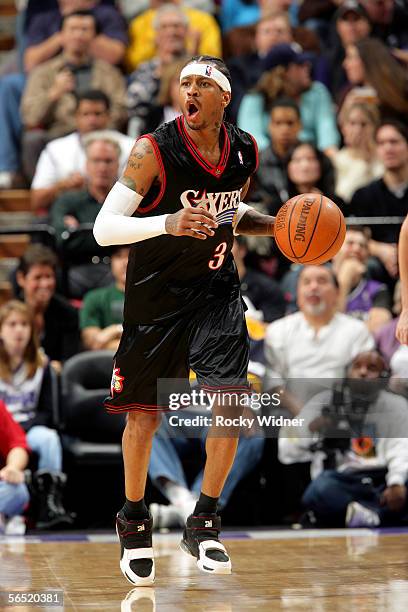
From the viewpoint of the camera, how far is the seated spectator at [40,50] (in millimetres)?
9859

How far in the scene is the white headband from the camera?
15.1 ft

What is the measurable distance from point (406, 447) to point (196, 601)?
2.65m

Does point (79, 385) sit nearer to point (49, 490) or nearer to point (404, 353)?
point (49, 490)

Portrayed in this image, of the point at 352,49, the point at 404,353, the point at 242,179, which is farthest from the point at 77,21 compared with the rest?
the point at 242,179

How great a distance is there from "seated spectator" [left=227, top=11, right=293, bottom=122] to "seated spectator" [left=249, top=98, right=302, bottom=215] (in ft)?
2.84

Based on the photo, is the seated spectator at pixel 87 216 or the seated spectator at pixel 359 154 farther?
the seated spectator at pixel 359 154

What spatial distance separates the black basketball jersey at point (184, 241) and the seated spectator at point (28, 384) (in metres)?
2.29

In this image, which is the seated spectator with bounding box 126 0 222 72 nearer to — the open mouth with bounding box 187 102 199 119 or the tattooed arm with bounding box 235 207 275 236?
the tattooed arm with bounding box 235 207 275 236

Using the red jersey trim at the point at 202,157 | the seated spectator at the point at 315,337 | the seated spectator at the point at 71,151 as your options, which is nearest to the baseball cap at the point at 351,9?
the seated spectator at the point at 71,151

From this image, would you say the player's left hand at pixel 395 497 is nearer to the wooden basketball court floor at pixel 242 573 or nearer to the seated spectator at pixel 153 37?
the wooden basketball court floor at pixel 242 573

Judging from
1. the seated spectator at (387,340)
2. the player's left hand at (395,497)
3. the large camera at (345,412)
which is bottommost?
the player's left hand at (395,497)

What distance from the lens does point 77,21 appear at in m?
9.72

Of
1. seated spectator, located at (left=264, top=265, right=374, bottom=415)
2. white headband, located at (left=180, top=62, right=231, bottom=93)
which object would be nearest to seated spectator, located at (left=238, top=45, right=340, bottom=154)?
seated spectator, located at (left=264, top=265, right=374, bottom=415)

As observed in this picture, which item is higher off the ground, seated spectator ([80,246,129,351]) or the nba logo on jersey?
seated spectator ([80,246,129,351])
